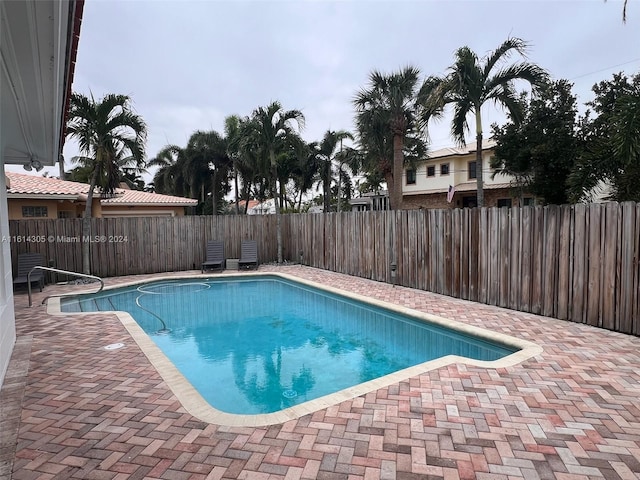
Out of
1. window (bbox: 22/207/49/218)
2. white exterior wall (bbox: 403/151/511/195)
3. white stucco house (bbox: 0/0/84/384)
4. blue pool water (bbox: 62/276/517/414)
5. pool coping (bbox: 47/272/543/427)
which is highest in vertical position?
white exterior wall (bbox: 403/151/511/195)

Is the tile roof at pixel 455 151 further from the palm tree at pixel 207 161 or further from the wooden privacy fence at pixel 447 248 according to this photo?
the wooden privacy fence at pixel 447 248

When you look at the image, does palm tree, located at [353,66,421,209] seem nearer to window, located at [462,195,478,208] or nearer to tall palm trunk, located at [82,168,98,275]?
tall palm trunk, located at [82,168,98,275]

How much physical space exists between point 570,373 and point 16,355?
686 centimetres

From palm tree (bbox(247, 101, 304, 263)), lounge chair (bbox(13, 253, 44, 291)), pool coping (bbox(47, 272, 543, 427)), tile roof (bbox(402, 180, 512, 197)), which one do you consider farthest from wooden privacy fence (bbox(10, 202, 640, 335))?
tile roof (bbox(402, 180, 512, 197))

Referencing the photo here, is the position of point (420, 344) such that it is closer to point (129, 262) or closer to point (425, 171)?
point (129, 262)

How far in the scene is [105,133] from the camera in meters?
11.1

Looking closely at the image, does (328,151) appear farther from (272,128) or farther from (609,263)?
(609,263)

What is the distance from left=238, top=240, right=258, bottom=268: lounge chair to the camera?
1405cm

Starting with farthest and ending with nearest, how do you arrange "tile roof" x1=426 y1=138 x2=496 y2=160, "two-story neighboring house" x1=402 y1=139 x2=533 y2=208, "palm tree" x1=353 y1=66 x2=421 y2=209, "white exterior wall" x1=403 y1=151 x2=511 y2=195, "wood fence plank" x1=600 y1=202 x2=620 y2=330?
"tile roof" x1=426 y1=138 x2=496 y2=160
"white exterior wall" x1=403 y1=151 x2=511 y2=195
"two-story neighboring house" x1=402 y1=139 x2=533 y2=208
"palm tree" x1=353 y1=66 x2=421 y2=209
"wood fence plank" x1=600 y1=202 x2=620 y2=330

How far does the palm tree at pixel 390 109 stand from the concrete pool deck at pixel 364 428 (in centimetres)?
1045

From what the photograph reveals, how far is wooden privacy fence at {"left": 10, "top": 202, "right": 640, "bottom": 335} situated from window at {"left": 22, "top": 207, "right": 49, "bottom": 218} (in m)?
3.83

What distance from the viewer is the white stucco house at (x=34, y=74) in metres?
2.25

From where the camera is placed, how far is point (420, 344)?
6.39 meters

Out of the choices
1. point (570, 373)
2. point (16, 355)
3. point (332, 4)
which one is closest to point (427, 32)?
point (332, 4)
